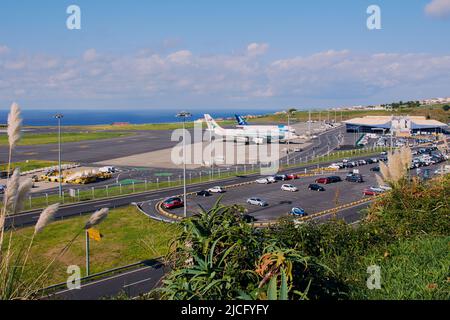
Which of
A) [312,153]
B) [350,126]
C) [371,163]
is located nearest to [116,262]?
[371,163]

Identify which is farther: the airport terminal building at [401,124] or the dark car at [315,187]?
the airport terminal building at [401,124]

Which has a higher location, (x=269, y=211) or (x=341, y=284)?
(x=341, y=284)

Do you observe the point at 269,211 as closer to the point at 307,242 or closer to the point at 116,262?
the point at 116,262

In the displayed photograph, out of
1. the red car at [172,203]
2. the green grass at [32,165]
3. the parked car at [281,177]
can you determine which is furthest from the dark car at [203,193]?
the green grass at [32,165]

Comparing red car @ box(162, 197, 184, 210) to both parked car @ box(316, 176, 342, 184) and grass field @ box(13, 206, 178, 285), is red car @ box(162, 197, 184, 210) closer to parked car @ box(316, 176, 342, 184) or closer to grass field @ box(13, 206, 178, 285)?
grass field @ box(13, 206, 178, 285)

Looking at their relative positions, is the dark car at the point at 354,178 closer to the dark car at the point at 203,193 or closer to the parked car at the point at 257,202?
the parked car at the point at 257,202

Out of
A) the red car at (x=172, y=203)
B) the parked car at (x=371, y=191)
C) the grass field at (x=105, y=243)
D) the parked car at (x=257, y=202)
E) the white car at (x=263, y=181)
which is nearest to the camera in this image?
the grass field at (x=105, y=243)

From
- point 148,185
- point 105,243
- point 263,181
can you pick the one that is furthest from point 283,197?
point 105,243
